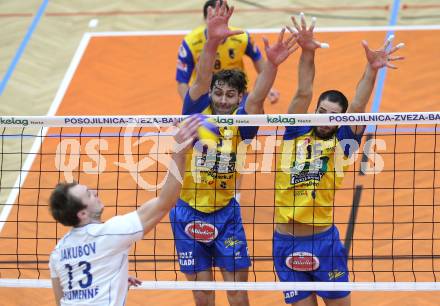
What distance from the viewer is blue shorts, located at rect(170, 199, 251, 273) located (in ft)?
25.2

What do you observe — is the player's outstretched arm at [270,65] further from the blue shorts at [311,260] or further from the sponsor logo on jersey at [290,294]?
the sponsor logo on jersey at [290,294]

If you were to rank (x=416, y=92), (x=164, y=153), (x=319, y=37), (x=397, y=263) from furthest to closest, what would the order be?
(x=319, y=37), (x=416, y=92), (x=164, y=153), (x=397, y=263)

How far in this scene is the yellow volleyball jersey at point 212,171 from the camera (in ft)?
25.3

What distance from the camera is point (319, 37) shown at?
1366cm

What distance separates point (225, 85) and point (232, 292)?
1766 millimetres

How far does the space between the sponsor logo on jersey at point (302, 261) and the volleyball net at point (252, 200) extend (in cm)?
17

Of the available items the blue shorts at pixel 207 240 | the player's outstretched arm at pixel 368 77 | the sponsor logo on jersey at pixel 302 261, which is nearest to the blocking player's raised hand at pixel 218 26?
the player's outstretched arm at pixel 368 77

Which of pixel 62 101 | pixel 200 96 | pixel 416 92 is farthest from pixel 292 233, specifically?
pixel 62 101

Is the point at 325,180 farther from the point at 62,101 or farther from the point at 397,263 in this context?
the point at 62,101

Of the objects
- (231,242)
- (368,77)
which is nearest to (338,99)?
(368,77)

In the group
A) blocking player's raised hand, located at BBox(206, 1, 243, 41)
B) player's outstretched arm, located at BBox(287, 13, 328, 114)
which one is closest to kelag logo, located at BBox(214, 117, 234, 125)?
player's outstretched arm, located at BBox(287, 13, 328, 114)

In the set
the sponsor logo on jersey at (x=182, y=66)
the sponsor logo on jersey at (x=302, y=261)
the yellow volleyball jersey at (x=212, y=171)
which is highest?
the sponsor logo on jersey at (x=182, y=66)

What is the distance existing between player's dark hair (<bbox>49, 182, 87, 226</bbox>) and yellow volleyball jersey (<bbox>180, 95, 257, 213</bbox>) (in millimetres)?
1862

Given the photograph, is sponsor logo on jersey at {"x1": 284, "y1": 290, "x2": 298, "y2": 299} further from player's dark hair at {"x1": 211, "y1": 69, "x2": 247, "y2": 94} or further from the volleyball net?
player's dark hair at {"x1": 211, "y1": 69, "x2": 247, "y2": 94}
